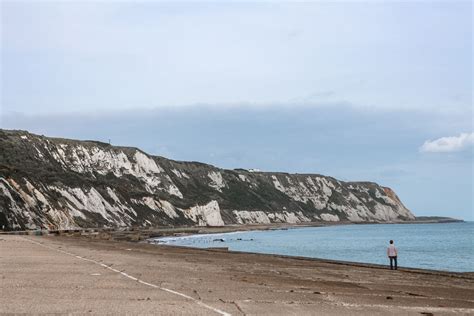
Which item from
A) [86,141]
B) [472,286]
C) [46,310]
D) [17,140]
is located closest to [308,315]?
[46,310]

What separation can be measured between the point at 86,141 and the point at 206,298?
149 metres

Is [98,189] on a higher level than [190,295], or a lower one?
higher

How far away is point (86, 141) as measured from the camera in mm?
159250

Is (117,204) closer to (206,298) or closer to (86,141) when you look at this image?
(86,141)

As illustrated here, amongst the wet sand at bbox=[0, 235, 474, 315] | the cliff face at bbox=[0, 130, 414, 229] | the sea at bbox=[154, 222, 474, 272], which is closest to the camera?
the wet sand at bbox=[0, 235, 474, 315]

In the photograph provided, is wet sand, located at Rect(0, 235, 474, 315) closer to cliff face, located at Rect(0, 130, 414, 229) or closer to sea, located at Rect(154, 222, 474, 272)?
sea, located at Rect(154, 222, 474, 272)

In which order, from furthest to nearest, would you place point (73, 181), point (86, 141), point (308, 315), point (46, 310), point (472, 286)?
point (86, 141), point (73, 181), point (472, 286), point (308, 315), point (46, 310)

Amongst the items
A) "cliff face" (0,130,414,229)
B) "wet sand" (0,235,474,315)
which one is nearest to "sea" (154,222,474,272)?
"cliff face" (0,130,414,229)

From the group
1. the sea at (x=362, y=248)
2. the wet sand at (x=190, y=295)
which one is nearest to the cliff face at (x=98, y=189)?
the sea at (x=362, y=248)

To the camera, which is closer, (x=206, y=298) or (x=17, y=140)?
(x=206, y=298)

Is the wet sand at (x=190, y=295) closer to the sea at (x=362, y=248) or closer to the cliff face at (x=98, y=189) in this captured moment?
the sea at (x=362, y=248)

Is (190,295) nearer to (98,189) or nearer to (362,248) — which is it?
(362,248)

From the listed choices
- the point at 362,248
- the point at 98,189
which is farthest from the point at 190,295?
the point at 98,189

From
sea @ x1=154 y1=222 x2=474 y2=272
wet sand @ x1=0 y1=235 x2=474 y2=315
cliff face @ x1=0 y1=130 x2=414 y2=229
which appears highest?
cliff face @ x1=0 y1=130 x2=414 y2=229
